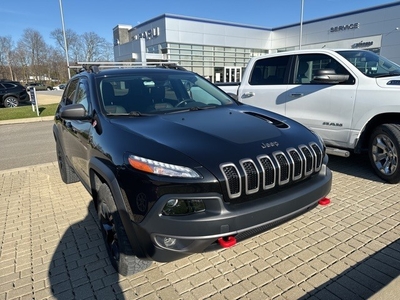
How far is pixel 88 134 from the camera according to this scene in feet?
9.45

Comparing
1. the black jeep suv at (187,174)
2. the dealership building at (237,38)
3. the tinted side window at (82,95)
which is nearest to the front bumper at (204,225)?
the black jeep suv at (187,174)

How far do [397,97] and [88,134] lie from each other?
12.7 ft

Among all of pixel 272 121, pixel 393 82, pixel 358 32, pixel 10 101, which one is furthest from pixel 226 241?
pixel 358 32

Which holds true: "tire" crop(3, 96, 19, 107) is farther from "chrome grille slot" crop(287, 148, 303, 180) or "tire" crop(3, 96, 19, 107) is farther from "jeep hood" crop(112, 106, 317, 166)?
"chrome grille slot" crop(287, 148, 303, 180)

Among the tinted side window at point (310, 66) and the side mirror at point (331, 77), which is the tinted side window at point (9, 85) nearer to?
the tinted side window at point (310, 66)

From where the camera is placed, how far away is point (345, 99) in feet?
14.4

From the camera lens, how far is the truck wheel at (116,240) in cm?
224

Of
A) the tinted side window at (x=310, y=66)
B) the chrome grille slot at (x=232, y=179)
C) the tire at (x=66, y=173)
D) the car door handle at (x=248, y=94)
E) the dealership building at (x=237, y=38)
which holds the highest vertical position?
the dealership building at (x=237, y=38)

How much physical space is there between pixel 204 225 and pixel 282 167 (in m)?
0.76

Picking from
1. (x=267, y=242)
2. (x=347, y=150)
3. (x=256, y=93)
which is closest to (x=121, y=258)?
(x=267, y=242)

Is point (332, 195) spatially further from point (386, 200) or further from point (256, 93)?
point (256, 93)

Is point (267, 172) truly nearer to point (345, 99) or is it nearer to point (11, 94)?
point (345, 99)

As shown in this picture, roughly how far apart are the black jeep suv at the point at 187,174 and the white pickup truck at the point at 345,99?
1.95 metres

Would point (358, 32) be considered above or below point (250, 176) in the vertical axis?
above
